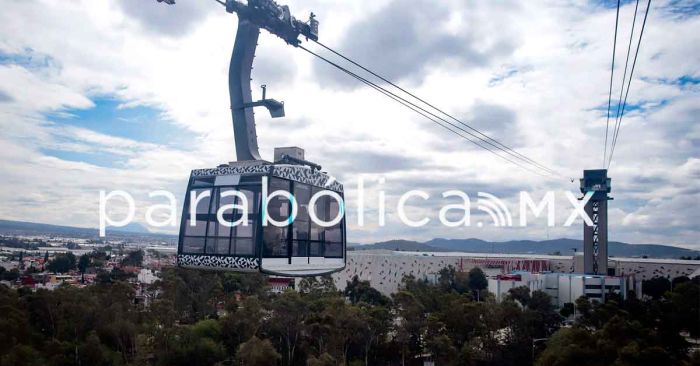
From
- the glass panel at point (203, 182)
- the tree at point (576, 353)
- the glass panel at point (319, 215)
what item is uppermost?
the glass panel at point (203, 182)

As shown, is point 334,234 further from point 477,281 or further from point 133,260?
point 133,260

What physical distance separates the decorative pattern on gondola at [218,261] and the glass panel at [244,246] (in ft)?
0.28

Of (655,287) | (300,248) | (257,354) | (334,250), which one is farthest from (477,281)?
(300,248)

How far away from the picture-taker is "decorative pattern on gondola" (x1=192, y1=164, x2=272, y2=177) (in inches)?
316

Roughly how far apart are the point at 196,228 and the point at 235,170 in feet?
3.63

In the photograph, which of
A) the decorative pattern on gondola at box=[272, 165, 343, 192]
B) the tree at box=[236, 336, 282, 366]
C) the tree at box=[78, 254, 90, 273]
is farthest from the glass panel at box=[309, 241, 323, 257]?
the tree at box=[78, 254, 90, 273]

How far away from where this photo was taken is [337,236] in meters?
9.83

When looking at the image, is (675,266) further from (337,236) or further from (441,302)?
(337,236)

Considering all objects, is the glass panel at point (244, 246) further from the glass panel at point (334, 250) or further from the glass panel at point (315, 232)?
the glass panel at point (334, 250)

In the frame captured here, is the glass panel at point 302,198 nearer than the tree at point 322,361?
Yes

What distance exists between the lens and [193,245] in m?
8.46

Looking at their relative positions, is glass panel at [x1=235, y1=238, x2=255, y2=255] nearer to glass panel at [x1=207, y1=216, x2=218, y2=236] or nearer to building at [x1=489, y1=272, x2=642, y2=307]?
glass panel at [x1=207, y1=216, x2=218, y2=236]

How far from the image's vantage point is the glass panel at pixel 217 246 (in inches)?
319

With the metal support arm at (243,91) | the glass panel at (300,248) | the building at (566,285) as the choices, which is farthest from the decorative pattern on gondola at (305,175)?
the building at (566,285)
